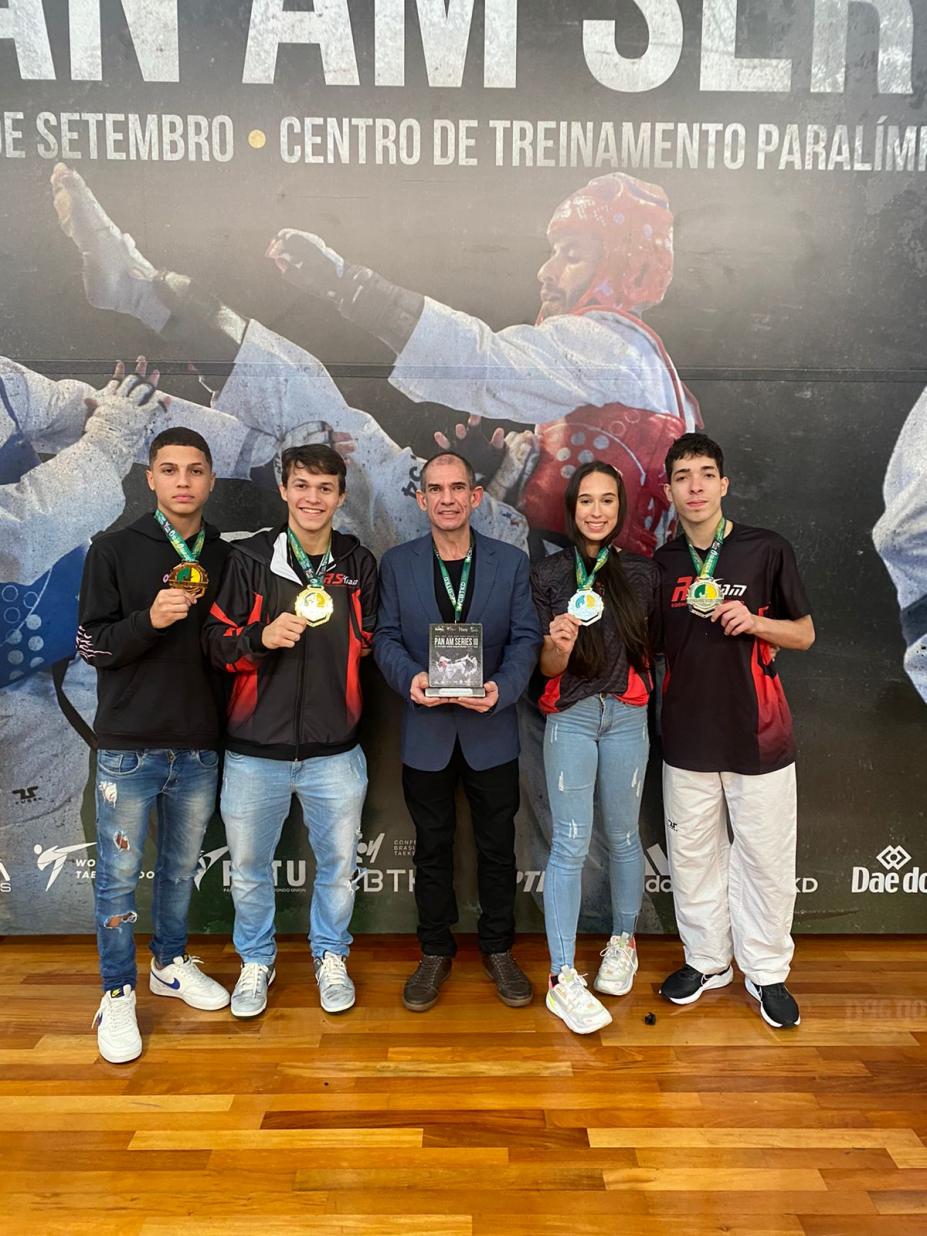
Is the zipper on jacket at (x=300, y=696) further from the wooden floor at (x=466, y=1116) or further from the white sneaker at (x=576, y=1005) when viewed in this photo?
the white sneaker at (x=576, y=1005)

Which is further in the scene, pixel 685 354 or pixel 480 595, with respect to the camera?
pixel 685 354

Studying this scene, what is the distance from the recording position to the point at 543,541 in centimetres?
328

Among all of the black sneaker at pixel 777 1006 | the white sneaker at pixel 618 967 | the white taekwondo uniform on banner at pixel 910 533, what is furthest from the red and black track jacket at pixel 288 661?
the white taekwondo uniform on banner at pixel 910 533

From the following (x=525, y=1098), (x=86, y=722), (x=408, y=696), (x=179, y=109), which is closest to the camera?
(x=525, y=1098)

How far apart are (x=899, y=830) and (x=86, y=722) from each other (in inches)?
132

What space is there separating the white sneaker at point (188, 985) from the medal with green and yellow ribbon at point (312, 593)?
1322 mm

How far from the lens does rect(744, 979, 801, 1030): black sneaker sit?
273 centimetres

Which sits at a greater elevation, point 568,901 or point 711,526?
point 711,526

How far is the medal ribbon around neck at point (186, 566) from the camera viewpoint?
2.52 meters

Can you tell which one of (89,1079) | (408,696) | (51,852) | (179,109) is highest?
(179,109)

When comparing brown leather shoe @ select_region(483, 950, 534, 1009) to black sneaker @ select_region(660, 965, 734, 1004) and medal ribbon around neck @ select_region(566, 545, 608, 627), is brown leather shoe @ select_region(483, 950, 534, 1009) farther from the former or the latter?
medal ribbon around neck @ select_region(566, 545, 608, 627)

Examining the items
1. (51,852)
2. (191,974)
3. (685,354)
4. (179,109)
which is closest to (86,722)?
(51,852)

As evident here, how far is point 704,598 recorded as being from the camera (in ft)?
8.71

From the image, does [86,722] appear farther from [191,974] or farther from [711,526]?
[711,526]
